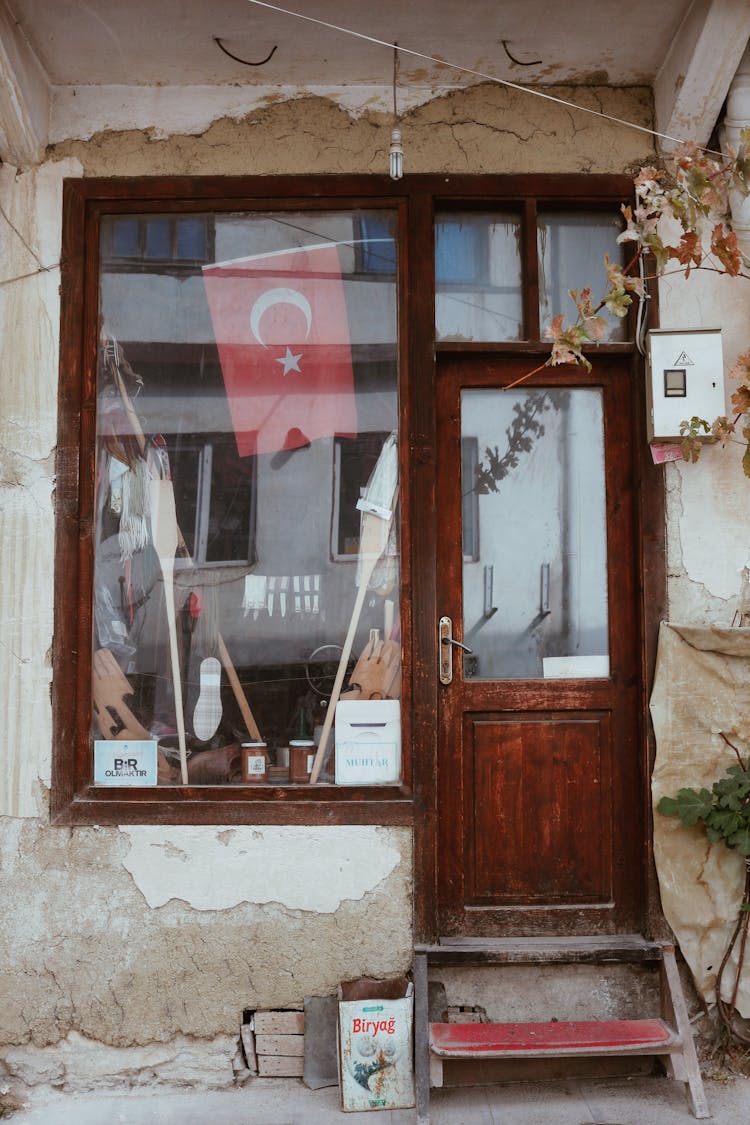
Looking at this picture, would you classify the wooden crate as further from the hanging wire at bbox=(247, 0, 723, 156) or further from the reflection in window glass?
the hanging wire at bbox=(247, 0, 723, 156)

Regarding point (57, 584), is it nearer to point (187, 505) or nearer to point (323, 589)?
point (187, 505)

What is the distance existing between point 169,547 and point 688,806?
91.0 inches

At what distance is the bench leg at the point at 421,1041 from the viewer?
332cm

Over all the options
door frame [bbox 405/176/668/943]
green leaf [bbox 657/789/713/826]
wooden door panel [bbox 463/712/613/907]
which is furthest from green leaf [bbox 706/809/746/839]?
wooden door panel [bbox 463/712/613/907]

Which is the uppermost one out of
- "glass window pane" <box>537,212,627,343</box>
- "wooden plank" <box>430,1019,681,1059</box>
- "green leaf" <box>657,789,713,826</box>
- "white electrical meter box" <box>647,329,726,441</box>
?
"glass window pane" <box>537,212,627,343</box>

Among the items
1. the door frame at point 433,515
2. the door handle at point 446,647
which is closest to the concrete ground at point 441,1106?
the door frame at point 433,515

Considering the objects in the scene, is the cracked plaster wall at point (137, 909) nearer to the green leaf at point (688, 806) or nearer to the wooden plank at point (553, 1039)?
the wooden plank at point (553, 1039)

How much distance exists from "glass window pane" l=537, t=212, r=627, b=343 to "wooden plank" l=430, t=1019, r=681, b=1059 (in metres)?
2.78

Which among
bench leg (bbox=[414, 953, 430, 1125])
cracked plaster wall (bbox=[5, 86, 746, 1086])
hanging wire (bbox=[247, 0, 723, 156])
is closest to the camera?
bench leg (bbox=[414, 953, 430, 1125])

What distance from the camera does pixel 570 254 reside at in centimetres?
405

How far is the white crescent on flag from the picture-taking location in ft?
13.1

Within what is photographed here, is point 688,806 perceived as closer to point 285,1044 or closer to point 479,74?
point 285,1044

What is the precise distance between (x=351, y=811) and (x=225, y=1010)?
0.91 meters

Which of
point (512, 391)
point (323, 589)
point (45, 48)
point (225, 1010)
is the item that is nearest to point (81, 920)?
point (225, 1010)
